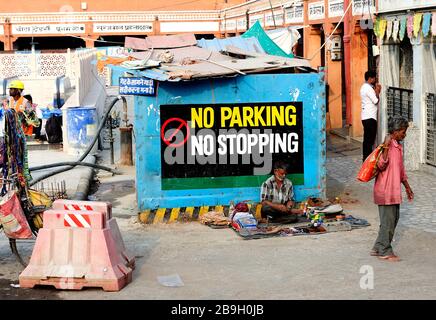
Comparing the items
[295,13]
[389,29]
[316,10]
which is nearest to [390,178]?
[389,29]

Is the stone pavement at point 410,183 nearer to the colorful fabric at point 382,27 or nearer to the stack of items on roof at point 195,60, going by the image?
the stack of items on roof at point 195,60

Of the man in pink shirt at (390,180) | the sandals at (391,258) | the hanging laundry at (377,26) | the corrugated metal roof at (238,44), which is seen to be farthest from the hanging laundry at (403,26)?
the sandals at (391,258)

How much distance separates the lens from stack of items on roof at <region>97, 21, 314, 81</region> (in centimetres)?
1098

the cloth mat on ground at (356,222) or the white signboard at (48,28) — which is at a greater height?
the white signboard at (48,28)

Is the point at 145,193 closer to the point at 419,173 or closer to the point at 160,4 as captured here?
the point at 419,173

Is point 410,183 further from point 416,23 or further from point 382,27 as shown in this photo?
point 382,27

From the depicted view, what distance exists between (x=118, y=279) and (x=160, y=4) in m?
46.0

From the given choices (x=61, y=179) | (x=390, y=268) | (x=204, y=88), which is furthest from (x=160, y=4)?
(x=390, y=268)

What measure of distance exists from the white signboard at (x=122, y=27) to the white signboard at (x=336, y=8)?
94.3 ft

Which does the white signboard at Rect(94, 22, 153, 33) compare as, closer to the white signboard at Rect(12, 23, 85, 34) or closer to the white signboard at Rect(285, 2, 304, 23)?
the white signboard at Rect(12, 23, 85, 34)

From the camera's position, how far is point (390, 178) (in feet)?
28.4

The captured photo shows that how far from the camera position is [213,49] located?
554 inches

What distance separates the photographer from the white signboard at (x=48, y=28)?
4797 centimetres

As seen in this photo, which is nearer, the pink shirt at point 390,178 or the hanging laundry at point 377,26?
the pink shirt at point 390,178
